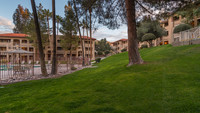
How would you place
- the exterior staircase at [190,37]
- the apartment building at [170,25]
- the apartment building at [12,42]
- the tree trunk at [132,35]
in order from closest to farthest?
the tree trunk at [132,35], the exterior staircase at [190,37], the apartment building at [170,25], the apartment building at [12,42]

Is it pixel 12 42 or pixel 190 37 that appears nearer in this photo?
pixel 190 37

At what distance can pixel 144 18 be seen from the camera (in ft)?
32.8

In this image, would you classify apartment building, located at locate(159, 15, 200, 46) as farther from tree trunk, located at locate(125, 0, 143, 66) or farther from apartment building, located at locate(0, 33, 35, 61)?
apartment building, located at locate(0, 33, 35, 61)

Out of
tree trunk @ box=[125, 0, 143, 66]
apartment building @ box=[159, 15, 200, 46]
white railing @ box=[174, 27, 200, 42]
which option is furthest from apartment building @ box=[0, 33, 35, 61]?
apartment building @ box=[159, 15, 200, 46]

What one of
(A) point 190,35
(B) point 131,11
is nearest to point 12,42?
(B) point 131,11

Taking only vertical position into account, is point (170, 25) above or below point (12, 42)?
above

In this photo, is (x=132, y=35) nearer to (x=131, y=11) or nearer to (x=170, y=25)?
(x=131, y=11)

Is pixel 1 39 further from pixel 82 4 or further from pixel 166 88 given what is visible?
pixel 166 88

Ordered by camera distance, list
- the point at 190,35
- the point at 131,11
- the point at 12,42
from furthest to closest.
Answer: the point at 12,42
the point at 190,35
the point at 131,11

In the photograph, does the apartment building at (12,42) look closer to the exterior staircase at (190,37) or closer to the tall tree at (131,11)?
the tall tree at (131,11)

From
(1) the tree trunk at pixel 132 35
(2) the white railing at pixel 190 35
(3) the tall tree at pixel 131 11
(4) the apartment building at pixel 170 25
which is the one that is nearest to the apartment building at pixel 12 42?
(3) the tall tree at pixel 131 11

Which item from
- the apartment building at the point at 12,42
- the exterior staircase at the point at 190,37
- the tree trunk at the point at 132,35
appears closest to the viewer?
the tree trunk at the point at 132,35

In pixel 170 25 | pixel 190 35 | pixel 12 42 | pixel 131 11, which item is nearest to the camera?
pixel 131 11

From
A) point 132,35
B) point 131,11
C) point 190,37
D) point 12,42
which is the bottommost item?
point 132,35
